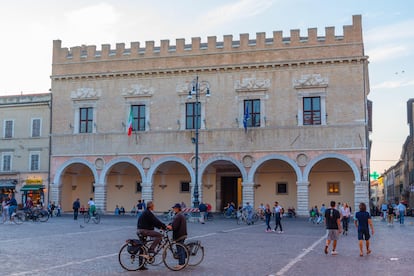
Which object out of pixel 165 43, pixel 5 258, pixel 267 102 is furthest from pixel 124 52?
pixel 5 258

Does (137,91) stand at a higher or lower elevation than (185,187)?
higher

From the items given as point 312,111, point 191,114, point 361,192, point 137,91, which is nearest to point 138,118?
point 137,91

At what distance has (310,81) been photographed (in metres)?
37.0

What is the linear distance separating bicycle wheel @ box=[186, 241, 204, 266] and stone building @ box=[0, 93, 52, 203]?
103 ft

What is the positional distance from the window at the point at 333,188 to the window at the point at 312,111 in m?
4.76

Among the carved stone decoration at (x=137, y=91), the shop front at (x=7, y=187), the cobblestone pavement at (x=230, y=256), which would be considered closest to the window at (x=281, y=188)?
the carved stone decoration at (x=137, y=91)

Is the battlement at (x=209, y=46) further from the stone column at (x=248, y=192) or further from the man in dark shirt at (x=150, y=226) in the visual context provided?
the man in dark shirt at (x=150, y=226)

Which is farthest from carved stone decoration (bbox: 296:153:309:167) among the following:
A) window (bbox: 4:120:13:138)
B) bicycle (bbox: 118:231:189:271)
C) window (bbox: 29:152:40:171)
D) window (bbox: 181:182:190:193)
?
bicycle (bbox: 118:231:189:271)

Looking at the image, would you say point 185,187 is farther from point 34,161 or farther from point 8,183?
point 8,183

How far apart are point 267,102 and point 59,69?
16.5m

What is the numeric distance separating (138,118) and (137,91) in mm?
1967

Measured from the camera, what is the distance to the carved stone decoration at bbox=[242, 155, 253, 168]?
3738 cm

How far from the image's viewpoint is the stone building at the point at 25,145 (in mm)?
43000

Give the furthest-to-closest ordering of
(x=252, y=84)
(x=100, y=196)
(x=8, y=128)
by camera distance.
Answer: (x=8, y=128), (x=100, y=196), (x=252, y=84)
